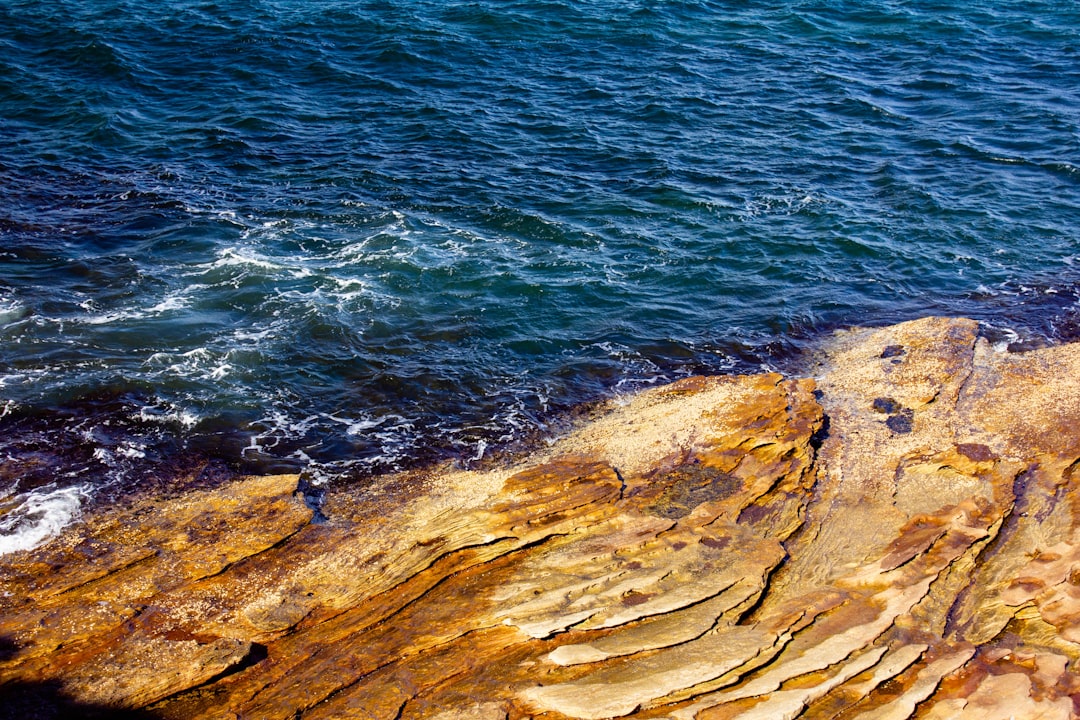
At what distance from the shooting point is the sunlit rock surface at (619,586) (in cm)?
1395

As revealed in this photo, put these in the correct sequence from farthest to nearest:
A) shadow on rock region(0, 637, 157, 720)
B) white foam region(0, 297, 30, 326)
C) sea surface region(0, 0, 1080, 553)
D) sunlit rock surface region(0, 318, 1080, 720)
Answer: white foam region(0, 297, 30, 326), sea surface region(0, 0, 1080, 553), sunlit rock surface region(0, 318, 1080, 720), shadow on rock region(0, 637, 157, 720)

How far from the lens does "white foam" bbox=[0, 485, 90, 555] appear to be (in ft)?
56.0

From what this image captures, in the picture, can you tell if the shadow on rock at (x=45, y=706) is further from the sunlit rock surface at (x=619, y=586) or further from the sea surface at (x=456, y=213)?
the sea surface at (x=456, y=213)

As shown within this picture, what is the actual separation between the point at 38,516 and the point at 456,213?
18221 millimetres

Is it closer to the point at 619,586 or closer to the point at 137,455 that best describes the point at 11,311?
the point at 137,455

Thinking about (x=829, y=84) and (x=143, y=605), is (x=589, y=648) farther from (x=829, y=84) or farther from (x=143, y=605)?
(x=829, y=84)

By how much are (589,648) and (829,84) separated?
36.9 m

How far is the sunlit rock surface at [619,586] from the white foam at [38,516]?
45 cm

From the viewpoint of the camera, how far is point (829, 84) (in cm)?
4403

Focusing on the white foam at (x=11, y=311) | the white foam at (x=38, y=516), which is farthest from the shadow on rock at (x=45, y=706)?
the white foam at (x=11, y=311)

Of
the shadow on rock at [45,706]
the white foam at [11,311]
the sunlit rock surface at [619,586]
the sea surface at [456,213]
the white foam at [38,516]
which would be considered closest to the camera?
the shadow on rock at [45,706]

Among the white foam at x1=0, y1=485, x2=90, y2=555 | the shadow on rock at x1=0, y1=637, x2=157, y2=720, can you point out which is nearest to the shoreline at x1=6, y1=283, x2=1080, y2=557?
the white foam at x1=0, y1=485, x2=90, y2=555

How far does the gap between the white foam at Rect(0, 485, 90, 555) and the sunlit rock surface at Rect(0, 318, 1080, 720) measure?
0.45m

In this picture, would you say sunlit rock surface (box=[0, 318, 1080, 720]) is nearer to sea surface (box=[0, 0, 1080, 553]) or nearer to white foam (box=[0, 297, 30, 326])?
sea surface (box=[0, 0, 1080, 553])
